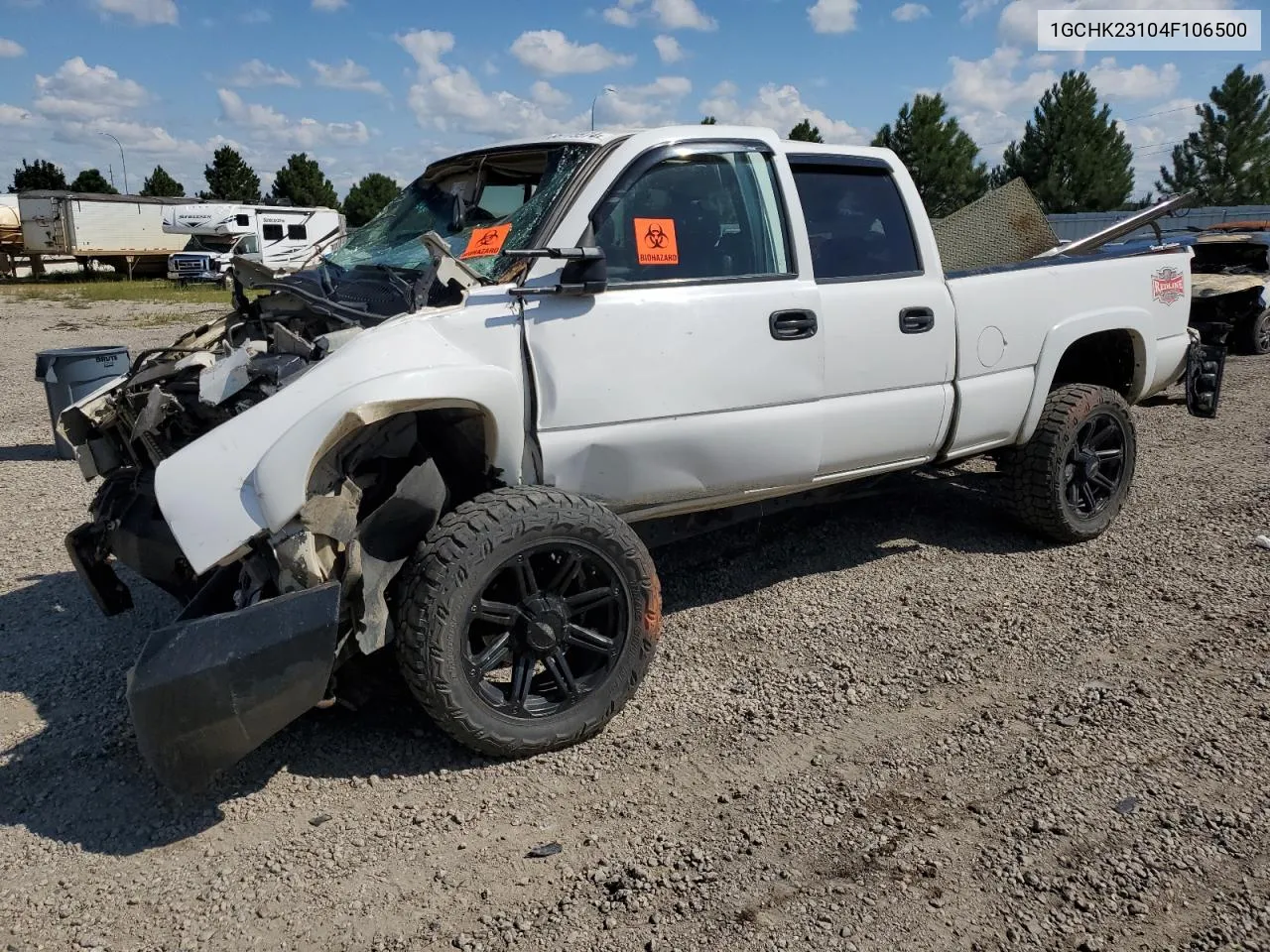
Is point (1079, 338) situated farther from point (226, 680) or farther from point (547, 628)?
point (226, 680)

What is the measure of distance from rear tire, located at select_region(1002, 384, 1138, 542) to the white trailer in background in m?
37.4

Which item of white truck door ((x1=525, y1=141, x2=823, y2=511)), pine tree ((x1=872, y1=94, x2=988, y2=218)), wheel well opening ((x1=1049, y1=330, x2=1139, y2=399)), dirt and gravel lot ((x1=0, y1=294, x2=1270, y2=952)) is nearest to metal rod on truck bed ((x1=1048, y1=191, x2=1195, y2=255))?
wheel well opening ((x1=1049, y1=330, x2=1139, y2=399))

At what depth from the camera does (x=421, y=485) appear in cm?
328

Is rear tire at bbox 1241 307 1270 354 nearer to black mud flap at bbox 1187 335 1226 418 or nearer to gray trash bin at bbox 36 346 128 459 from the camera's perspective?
black mud flap at bbox 1187 335 1226 418

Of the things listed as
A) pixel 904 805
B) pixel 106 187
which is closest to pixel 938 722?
pixel 904 805

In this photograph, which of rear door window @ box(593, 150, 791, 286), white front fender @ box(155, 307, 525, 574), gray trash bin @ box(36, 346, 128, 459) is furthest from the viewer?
gray trash bin @ box(36, 346, 128, 459)

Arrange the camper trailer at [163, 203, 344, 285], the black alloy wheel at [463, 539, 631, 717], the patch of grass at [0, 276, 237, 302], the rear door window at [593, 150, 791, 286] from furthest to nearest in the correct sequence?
the camper trailer at [163, 203, 344, 285] → the patch of grass at [0, 276, 237, 302] → the rear door window at [593, 150, 791, 286] → the black alloy wheel at [463, 539, 631, 717]

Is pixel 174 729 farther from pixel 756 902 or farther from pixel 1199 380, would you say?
pixel 1199 380

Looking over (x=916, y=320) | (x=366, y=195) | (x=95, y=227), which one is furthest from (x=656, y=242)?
(x=366, y=195)

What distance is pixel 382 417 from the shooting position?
3.04 meters

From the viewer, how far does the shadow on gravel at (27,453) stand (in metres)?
7.66

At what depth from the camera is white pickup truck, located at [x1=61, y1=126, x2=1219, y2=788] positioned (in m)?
2.87

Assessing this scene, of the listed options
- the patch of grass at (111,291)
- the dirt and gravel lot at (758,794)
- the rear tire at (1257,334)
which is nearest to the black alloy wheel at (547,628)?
the dirt and gravel lot at (758,794)

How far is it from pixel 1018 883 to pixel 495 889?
1.45 meters
